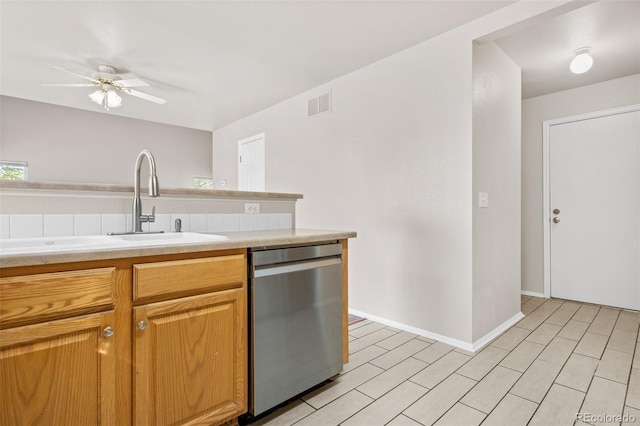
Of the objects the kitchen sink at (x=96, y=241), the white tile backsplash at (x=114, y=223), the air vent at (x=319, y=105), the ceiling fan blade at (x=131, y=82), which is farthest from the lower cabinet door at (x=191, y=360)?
the ceiling fan blade at (x=131, y=82)

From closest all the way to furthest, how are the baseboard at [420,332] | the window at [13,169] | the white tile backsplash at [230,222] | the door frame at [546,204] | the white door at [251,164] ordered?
the white tile backsplash at [230,222], the baseboard at [420,332], the door frame at [546,204], the window at [13,169], the white door at [251,164]

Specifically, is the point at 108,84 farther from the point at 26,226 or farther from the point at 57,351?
the point at 57,351

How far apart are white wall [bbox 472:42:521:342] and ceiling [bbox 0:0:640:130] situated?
1.01ft

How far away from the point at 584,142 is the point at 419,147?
2.24 meters

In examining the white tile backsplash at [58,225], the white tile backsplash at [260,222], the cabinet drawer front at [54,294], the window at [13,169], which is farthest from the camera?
the window at [13,169]

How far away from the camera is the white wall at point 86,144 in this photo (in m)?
4.73

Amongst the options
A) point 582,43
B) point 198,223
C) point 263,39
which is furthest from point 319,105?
point 582,43

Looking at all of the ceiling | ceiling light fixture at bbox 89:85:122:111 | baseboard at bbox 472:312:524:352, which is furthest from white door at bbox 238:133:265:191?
baseboard at bbox 472:312:524:352

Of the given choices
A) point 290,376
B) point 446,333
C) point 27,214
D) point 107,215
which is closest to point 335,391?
point 290,376

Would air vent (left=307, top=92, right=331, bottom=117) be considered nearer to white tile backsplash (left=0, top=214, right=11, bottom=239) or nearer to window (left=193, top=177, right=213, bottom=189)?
white tile backsplash (left=0, top=214, right=11, bottom=239)

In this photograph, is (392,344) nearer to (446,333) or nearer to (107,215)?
(446,333)

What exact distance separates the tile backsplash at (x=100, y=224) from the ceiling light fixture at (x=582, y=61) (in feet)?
9.92

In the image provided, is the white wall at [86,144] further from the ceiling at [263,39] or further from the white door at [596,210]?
the white door at [596,210]

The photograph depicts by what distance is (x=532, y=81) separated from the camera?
355 cm
